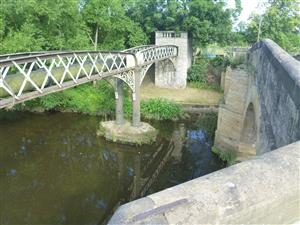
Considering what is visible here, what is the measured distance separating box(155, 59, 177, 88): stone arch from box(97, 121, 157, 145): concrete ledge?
1009cm

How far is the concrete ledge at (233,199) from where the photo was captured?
1.79 metres

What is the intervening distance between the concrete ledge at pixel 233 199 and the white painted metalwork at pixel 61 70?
692 cm

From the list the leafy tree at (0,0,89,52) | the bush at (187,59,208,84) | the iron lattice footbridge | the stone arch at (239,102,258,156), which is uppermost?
the leafy tree at (0,0,89,52)

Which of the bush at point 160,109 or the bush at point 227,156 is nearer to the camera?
the bush at point 227,156

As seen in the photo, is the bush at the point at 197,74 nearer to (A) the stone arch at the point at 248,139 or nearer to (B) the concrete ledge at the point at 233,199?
(A) the stone arch at the point at 248,139

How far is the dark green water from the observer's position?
10.9 meters

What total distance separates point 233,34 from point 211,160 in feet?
50.8

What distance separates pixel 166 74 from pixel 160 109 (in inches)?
274

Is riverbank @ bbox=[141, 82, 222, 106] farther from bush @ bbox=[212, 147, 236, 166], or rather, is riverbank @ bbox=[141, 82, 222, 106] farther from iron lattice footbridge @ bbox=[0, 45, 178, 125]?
bush @ bbox=[212, 147, 236, 166]

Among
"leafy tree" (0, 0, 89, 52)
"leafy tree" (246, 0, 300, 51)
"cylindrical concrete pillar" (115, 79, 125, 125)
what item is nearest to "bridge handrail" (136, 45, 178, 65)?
"cylindrical concrete pillar" (115, 79, 125, 125)

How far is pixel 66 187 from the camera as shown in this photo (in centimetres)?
1223

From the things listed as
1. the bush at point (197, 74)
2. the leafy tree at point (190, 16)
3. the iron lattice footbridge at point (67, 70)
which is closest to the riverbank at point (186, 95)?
the bush at point (197, 74)

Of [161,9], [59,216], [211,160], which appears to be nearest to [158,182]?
[211,160]

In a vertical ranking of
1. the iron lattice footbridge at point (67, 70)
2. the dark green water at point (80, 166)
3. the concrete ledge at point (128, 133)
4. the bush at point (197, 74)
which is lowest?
the dark green water at point (80, 166)
